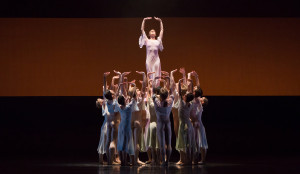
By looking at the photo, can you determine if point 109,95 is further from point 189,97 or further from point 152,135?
point 189,97

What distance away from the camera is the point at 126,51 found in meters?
10.1

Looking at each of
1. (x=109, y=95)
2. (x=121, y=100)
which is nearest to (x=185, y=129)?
(x=121, y=100)

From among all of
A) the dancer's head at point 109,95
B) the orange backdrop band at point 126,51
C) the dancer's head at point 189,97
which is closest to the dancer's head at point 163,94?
the dancer's head at point 189,97

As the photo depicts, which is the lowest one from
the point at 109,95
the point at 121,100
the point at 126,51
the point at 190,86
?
the point at 121,100

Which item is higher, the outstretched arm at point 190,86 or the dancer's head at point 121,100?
the outstretched arm at point 190,86

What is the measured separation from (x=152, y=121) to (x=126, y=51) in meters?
2.48

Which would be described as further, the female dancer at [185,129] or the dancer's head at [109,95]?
the dancer's head at [109,95]

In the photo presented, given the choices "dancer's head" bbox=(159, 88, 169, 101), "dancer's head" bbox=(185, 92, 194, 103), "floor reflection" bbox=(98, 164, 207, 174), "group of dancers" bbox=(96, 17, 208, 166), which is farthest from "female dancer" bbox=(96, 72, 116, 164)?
"dancer's head" bbox=(185, 92, 194, 103)

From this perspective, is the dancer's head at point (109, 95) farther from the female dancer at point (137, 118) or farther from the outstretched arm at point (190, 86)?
the outstretched arm at point (190, 86)

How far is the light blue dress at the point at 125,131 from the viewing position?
7699mm

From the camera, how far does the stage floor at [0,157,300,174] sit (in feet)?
22.7
